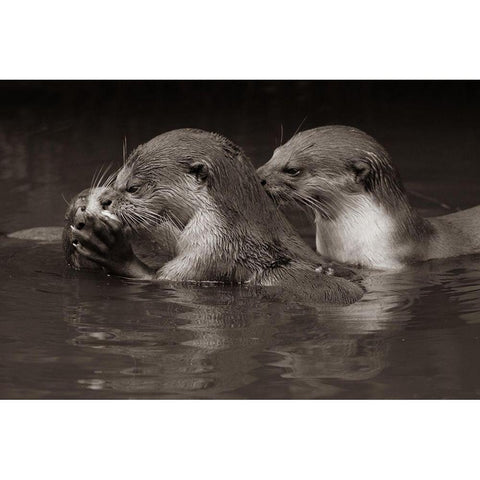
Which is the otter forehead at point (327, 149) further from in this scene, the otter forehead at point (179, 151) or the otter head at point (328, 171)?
the otter forehead at point (179, 151)

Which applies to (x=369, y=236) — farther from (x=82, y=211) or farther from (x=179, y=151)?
(x=82, y=211)

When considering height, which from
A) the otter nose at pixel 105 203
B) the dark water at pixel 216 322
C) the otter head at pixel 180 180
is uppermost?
the otter head at pixel 180 180

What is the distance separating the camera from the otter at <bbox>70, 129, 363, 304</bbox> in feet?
19.7

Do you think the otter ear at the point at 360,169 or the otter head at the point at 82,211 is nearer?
the otter head at the point at 82,211

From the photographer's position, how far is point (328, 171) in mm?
6449

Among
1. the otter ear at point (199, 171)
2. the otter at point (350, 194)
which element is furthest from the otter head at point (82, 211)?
the otter at point (350, 194)

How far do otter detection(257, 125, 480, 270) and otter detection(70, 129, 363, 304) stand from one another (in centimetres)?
37

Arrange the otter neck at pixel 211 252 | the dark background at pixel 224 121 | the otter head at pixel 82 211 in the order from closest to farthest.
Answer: the otter neck at pixel 211 252
the otter head at pixel 82 211
the dark background at pixel 224 121

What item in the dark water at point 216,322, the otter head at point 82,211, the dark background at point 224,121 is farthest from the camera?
the dark background at point 224,121

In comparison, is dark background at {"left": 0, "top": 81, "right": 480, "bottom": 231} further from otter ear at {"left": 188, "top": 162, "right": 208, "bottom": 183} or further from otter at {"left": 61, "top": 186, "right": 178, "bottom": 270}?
otter ear at {"left": 188, "top": 162, "right": 208, "bottom": 183}

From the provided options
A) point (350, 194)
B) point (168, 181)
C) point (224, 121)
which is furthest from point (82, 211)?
point (224, 121)

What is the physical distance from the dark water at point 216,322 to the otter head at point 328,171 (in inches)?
17.7

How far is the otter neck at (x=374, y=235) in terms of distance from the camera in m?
6.52

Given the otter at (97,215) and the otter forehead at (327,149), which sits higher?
the otter forehead at (327,149)
